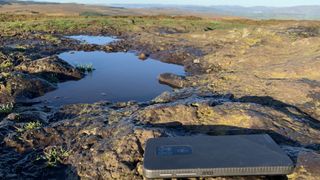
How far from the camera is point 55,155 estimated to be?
9.69m

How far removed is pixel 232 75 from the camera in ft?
53.0

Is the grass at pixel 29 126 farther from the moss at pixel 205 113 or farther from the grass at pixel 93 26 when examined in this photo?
the grass at pixel 93 26

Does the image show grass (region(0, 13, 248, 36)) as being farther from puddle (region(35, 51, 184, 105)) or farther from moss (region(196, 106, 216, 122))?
moss (region(196, 106, 216, 122))

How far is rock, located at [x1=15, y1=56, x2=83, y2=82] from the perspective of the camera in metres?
20.8

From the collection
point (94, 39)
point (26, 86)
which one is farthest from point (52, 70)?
point (94, 39)

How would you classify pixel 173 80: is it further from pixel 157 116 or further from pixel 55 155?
pixel 55 155

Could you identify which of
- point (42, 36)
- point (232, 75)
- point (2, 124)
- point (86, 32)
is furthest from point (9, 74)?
point (86, 32)

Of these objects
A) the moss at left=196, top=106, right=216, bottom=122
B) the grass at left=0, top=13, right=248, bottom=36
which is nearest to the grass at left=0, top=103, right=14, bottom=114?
the moss at left=196, top=106, right=216, bottom=122

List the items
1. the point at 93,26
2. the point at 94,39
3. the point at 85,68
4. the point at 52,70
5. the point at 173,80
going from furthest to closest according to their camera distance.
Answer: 1. the point at 93,26
2. the point at 94,39
3. the point at 85,68
4. the point at 52,70
5. the point at 173,80

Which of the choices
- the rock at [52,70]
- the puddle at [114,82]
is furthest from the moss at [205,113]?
the rock at [52,70]

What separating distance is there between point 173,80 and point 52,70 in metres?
6.72

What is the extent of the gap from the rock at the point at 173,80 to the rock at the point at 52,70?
184 inches

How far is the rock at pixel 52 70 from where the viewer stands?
818 inches

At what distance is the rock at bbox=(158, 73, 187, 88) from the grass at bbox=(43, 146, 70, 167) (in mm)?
9520
